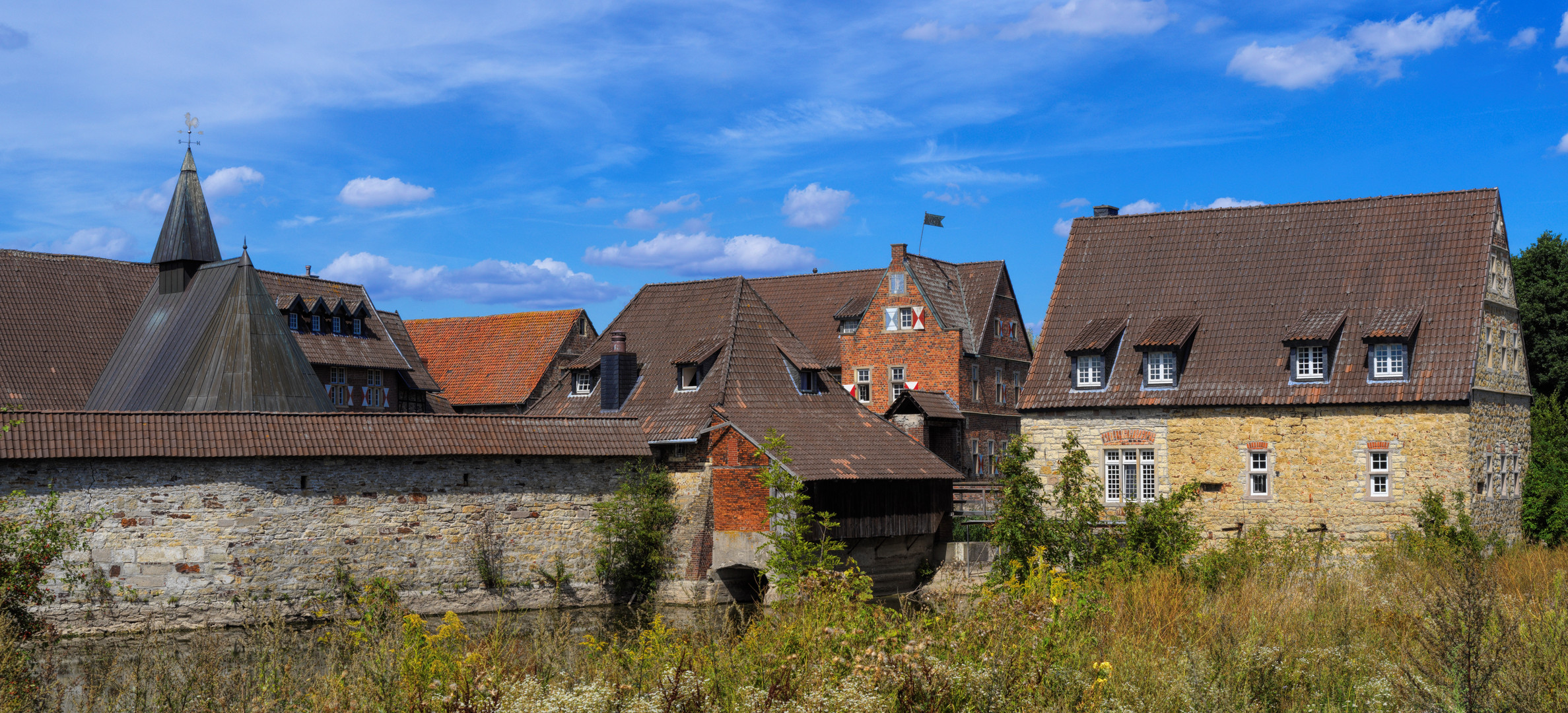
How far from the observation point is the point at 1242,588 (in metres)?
15.1

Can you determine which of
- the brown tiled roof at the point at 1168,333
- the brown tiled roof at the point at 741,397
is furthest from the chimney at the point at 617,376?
the brown tiled roof at the point at 1168,333

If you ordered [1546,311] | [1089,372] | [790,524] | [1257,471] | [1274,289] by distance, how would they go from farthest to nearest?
[1546,311] → [1089,372] → [1274,289] → [1257,471] → [790,524]

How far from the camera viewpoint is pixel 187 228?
37.9 meters

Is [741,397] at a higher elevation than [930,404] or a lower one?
lower

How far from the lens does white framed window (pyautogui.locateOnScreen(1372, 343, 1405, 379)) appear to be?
84.8ft

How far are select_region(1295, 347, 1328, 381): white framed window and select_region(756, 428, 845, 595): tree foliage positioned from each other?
32.2ft

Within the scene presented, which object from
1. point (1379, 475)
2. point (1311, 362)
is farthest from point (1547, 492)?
point (1311, 362)

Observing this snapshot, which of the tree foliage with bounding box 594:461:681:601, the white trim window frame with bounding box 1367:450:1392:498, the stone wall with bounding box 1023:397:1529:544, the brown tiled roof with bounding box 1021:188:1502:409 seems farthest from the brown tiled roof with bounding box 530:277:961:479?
the white trim window frame with bounding box 1367:450:1392:498

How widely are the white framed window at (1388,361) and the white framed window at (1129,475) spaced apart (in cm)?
464

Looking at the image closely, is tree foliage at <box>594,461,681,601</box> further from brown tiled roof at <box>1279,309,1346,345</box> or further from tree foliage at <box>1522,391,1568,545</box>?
tree foliage at <box>1522,391,1568,545</box>

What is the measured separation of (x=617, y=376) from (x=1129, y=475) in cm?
1229

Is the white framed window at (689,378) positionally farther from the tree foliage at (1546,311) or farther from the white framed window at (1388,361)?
the tree foliage at (1546,311)

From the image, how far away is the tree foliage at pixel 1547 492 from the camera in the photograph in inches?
1078

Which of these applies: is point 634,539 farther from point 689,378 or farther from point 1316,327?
point 1316,327
